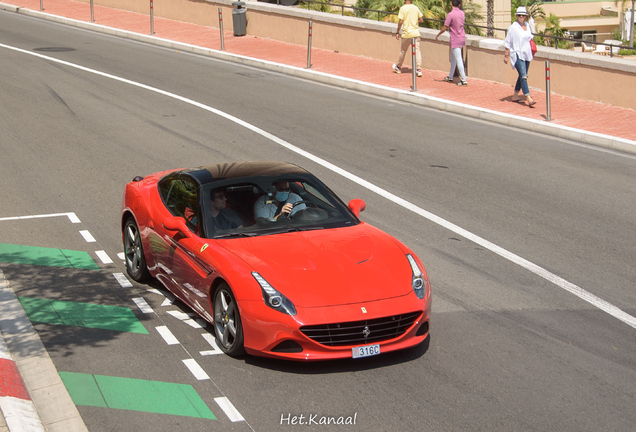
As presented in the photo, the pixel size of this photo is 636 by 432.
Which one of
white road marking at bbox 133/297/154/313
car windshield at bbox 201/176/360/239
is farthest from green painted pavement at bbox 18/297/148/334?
car windshield at bbox 201/176/360/239

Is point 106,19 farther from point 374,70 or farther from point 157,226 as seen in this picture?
point 157,226

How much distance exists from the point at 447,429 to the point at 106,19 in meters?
30.2

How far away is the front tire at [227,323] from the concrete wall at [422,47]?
538 inches

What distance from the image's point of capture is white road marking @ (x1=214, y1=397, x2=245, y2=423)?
550cm

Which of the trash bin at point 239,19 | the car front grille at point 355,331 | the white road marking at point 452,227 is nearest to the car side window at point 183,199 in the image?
the car front grille at point 355,331

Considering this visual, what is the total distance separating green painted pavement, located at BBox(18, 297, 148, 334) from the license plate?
2.14m

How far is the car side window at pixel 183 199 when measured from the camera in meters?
7.47

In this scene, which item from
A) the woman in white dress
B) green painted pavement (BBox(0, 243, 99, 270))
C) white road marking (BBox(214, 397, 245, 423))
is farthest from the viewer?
the woman in white dress

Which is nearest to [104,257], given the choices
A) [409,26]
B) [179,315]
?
[179,315]

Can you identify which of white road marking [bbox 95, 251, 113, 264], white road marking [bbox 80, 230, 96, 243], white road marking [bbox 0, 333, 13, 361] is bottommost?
white road marking [bbox 0, 333, 13, 361]

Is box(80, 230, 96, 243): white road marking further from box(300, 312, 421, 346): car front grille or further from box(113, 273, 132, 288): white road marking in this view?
box(300, 312, 421, 346): car front grille

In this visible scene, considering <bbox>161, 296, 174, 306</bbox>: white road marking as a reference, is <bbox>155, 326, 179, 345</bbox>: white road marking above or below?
below

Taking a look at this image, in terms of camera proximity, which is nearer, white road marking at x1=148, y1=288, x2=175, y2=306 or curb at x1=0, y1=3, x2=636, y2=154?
white road marking at x1=148, y1=288, x2=175, y2=306

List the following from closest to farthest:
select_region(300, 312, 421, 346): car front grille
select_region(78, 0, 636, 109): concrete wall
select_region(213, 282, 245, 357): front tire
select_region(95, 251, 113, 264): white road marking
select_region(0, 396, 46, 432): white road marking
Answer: select_region(0, 396, 46, 432): white road marking, select_region(300, 312, 421, 346): car front grille, select_region(213, 282, 245, 357): front tire, select_region(95, 251, 113, 264): white road marking, select_region(78, 0, 636, 109): concrete wall
